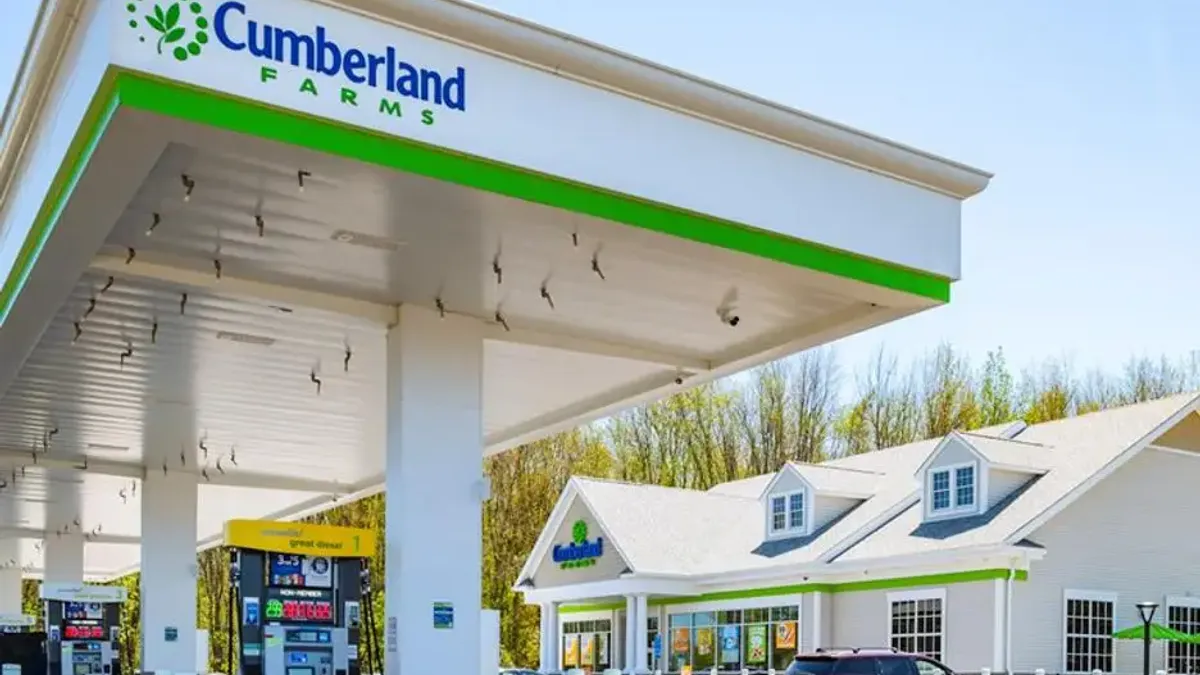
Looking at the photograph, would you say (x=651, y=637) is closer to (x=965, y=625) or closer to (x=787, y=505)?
(x=787, y=505)

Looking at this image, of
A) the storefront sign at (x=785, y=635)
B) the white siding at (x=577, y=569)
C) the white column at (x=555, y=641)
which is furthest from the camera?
the white column at (x=555, y=641)

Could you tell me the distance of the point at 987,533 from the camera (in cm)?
2583

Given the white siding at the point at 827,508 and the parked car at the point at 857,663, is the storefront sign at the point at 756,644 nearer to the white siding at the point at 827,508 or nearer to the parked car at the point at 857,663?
the white siding at the point at 827,508

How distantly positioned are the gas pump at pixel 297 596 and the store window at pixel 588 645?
802 inches

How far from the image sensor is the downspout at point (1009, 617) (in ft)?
80.2

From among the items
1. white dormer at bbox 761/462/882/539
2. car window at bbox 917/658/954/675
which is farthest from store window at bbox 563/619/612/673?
car window at bbox 917/658/954/675

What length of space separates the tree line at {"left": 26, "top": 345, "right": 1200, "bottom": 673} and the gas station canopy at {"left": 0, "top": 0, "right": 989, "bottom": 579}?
107 feet

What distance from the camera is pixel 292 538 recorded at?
1478 centimetres

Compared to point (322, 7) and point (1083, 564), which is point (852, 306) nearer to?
point (322, 7)

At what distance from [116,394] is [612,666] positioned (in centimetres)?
1917

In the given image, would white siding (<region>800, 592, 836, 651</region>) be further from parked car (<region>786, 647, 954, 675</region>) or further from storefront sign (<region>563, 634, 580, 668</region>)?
storefront sign (<region>563, 634, 580, 668</region>)

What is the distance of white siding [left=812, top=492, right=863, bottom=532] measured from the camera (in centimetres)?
3192

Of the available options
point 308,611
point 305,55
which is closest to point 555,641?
point 308,611

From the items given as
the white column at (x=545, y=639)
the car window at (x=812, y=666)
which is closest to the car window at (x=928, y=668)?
the car window at (x=812, y=666)
